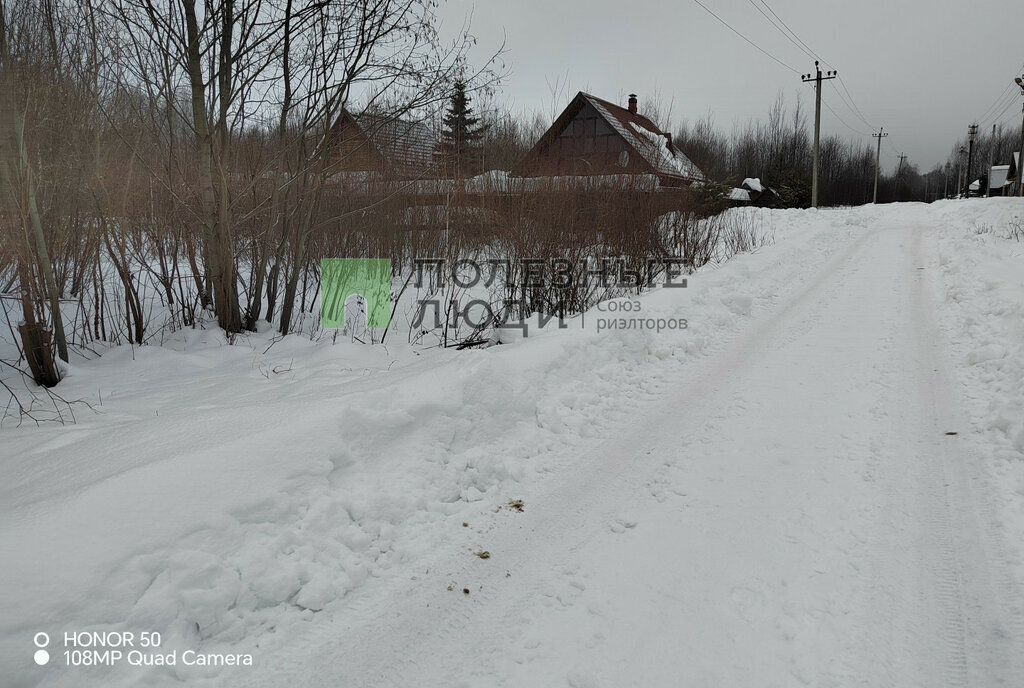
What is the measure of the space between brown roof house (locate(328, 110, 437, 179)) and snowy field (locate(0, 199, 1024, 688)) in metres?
3.34

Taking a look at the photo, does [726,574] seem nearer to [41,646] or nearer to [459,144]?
[41,646]

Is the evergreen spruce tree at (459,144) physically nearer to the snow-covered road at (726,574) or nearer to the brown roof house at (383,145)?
the brown roof house at (383,145)

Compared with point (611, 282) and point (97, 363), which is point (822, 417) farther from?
point (97, 363)

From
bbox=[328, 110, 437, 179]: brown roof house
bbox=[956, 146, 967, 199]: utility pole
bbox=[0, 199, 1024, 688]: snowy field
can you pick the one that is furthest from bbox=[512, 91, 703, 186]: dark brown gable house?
bbox=[956, 146, 967, 199]: utility pole

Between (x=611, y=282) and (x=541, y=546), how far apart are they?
→ 6.62m

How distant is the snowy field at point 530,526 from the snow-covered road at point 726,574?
0.01 meters

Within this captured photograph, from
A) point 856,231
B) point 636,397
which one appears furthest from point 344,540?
point 856,231

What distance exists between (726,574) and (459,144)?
304 inches

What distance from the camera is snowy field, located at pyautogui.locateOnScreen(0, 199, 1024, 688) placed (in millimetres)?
2004

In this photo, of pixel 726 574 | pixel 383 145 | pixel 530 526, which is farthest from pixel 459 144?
pixel 726 574

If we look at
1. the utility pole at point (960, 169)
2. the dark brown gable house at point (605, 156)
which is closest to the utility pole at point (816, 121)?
the dark brown gable house at point (605, 156)

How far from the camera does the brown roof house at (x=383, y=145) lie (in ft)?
22.1

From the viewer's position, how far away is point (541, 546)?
8.75ft

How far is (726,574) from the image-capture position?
2.40m
